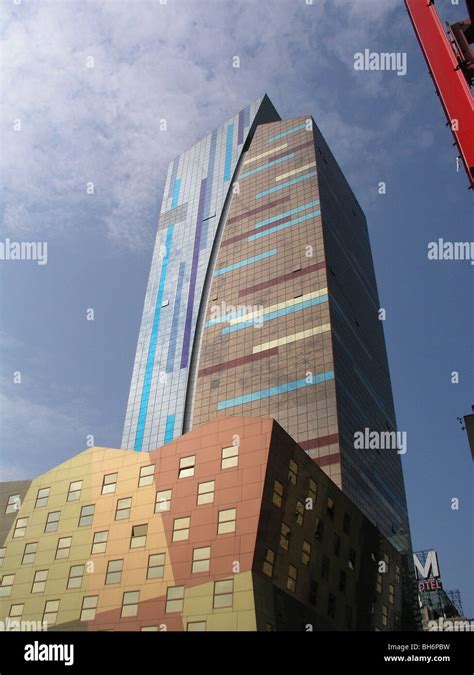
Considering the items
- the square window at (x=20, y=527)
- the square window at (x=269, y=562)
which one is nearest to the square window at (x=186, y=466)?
the square window at (x=269, y=562)

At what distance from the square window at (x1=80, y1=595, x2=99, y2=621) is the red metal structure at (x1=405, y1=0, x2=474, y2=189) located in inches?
1513

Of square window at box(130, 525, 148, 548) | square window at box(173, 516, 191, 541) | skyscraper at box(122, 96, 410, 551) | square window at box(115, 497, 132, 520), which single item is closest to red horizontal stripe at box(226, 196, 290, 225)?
skyscraper at box(122, 96, 410, 551)

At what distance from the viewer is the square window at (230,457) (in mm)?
45281

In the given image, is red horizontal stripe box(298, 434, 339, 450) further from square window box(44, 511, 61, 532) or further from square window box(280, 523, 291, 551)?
square window box(44, 511, 61, 532)

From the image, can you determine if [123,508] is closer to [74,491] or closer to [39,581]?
[74,491]

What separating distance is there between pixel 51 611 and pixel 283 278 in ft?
225

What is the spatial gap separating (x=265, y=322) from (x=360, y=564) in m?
50.0

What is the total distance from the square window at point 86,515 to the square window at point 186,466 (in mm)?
8168

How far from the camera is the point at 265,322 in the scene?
326 ft

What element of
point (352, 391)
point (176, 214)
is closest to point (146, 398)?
point (352, 391)

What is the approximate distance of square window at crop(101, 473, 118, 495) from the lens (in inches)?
1928

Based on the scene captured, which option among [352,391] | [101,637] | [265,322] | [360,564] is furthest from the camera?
[265,322]

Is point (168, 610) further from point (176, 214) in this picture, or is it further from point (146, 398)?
point (176, 214)

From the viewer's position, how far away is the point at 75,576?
150ft
